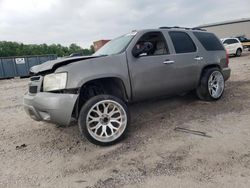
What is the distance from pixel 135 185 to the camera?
9.43 ft

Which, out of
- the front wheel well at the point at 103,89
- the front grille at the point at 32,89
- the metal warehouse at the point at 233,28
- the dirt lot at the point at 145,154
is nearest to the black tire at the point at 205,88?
the dirt lot at the point at 145,154

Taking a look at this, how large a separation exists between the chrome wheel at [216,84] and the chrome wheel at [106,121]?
9.02 ft

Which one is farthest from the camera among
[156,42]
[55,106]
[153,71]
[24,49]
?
[24,49]

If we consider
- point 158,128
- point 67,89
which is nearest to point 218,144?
point 158,128

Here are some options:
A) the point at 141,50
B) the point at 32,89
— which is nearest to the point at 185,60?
the point at 141,50

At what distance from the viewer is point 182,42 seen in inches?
216

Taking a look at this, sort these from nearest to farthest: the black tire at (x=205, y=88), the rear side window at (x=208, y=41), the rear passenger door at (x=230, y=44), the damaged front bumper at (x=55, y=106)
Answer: the damaged front bumper at (x=55, y=106), the black tire at (x=205, y=88), the rear side window at (x=208, y=41), the rear passenger door at (x=230, y=44)

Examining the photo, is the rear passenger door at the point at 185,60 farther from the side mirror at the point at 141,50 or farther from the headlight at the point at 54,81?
the headlight at the point at 54,81

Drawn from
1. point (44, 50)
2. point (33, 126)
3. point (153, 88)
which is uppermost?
point (44, 50)

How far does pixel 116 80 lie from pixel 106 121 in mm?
753

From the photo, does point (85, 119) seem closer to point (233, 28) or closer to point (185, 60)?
point (185, 60)

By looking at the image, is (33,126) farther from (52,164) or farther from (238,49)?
(238,49)

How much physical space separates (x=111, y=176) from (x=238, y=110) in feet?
11.3

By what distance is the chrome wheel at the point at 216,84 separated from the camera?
600 centimetres
